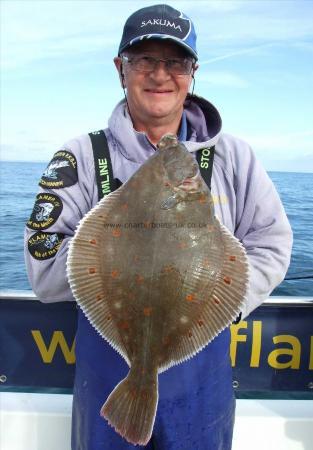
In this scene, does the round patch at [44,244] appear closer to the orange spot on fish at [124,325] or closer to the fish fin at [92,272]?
the fish fin at [92,272]

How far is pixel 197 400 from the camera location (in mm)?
2297

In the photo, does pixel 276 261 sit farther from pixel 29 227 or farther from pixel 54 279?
pixel 29 227

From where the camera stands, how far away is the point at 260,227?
2428 millimetres

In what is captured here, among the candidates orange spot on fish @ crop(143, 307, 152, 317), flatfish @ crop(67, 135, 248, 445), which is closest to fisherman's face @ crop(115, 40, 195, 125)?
flatfish @ crop(67, 135, 248, 445)

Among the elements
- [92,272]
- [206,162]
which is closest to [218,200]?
[206,162]

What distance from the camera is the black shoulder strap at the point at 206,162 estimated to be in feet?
7.98

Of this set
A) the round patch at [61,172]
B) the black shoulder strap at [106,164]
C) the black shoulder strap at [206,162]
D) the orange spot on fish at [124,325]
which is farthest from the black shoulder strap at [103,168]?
the orange spot on fish at [124,325]

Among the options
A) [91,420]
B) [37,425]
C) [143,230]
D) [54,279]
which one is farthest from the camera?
[37,425]

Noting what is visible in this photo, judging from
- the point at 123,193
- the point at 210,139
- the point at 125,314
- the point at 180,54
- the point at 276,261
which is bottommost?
the point at 125,314

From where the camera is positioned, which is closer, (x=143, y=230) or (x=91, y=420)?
(x=143, y=230)

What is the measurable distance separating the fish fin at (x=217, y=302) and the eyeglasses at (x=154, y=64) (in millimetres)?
931

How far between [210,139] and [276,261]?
738 mm

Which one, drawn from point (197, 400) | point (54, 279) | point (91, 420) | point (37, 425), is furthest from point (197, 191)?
point (37, 425)

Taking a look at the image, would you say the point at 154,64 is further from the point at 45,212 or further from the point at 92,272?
the point at 92,272
